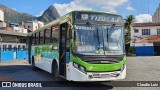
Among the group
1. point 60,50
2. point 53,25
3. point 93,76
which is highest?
Result: point 53,25

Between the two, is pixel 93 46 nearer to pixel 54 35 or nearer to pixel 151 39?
pixel 54 35

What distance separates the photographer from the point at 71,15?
37.8 ft

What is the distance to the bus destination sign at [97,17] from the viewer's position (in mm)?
11469

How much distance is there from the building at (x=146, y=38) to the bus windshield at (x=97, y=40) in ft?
164

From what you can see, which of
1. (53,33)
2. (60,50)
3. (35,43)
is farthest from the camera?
(35,43)

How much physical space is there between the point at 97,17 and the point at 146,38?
55.7 metres

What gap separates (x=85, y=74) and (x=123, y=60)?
1837mm

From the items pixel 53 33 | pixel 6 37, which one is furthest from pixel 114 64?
pixel 6 37

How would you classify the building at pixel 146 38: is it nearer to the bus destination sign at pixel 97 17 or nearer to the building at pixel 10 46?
the building at pixel 10 46

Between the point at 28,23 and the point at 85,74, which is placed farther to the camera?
the point at 28,23

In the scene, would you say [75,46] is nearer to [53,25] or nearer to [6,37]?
[53,25]

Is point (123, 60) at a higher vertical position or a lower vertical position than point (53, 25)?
lower

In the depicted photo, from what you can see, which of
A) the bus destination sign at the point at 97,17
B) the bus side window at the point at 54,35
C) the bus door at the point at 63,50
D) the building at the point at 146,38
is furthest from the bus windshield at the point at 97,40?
the building at the point at 146,38

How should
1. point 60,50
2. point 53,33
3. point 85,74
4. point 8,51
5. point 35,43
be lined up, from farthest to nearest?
point 8,51
point 35,43
point 53,33
point 60,50
point 85,74
